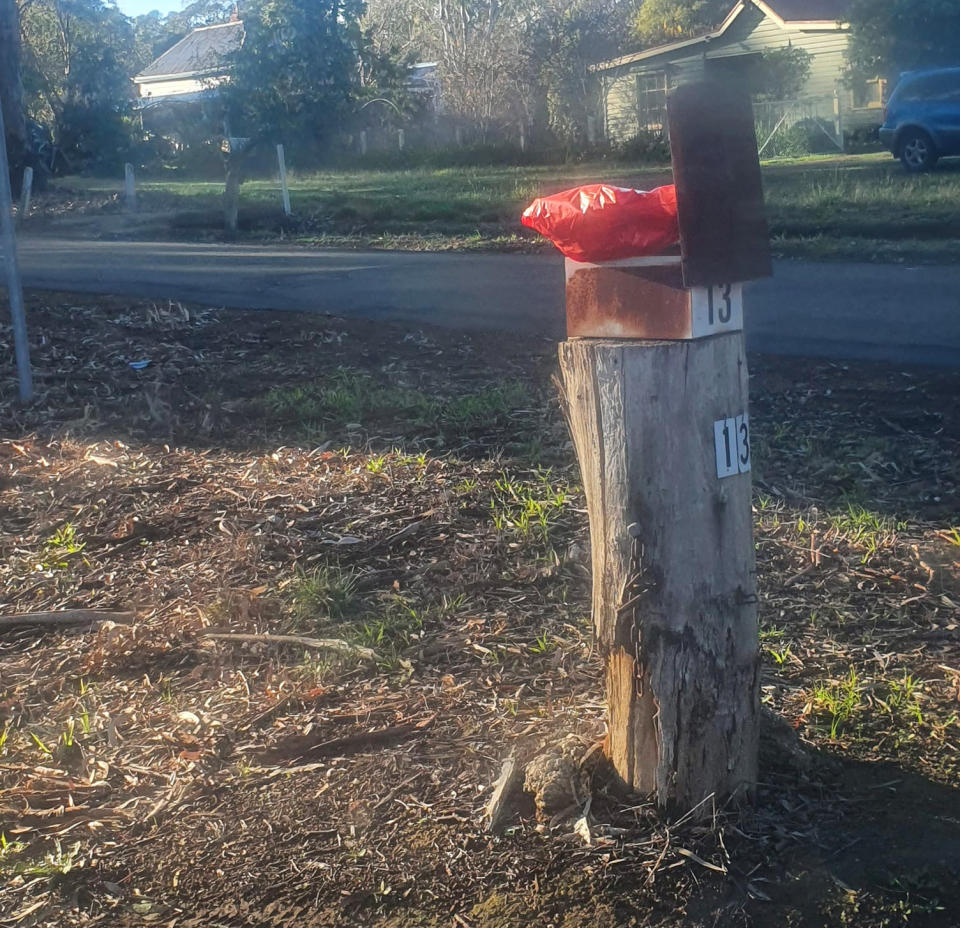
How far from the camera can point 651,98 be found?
106ft

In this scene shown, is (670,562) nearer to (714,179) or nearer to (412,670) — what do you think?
(714,179)

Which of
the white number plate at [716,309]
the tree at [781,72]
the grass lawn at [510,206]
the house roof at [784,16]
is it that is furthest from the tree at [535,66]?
the white number plate at [716,309]

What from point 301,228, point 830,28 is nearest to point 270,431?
point 301,228

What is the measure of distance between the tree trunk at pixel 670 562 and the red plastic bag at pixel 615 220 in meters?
0.21

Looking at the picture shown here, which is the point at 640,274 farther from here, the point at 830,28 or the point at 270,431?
the point at 830,28

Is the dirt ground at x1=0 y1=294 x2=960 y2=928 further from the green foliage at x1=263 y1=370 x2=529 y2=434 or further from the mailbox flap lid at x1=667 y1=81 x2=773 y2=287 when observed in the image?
the mailbox flap lid at x1=667 y1=81 x2=773 y2=287

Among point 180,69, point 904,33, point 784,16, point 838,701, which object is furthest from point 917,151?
point 180,69

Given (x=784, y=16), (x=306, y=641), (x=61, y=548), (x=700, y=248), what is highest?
(x=784, y=16)

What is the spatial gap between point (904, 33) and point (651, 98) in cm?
721

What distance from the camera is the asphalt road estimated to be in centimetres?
843

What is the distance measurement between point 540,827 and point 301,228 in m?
17.4

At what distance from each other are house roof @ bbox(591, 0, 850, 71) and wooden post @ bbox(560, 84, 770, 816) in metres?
31.4

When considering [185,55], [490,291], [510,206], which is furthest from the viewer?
[185,55]

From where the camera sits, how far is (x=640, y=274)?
2584 millimetres
